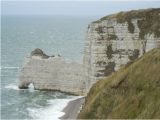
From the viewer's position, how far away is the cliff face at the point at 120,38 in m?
49.5

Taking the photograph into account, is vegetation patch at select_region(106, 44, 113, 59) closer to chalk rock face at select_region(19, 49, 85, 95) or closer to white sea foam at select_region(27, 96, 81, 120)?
white sea foam at select_region(27, 96, 81, 120)

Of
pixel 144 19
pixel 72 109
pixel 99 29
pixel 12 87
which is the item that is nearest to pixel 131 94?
pixel 144 19

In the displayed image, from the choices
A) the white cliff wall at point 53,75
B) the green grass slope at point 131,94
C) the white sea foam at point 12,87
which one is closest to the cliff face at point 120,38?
the white cliff wall at point 53,75

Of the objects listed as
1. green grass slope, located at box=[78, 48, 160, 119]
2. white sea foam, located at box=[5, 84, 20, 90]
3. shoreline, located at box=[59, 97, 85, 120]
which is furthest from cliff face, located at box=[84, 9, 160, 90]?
green grass slope, located at box=[78, 48, 160, 119]

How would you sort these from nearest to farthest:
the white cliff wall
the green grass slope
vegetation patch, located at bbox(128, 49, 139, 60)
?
the green grass slope → vegetation patch, located at bbox(128, 49, 139, 60) → the white cliff wall

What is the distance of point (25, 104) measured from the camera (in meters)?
59.4

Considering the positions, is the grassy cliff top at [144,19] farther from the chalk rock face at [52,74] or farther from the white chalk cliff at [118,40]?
the chalk rock face at [52,74]

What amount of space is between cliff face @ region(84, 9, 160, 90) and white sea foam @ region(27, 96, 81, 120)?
5.21m

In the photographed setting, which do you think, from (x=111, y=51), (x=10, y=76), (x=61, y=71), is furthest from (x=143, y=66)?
(x=10, y=76)

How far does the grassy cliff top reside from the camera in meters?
49.0

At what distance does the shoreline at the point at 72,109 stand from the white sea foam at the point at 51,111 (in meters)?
0.51

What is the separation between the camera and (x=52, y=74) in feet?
219

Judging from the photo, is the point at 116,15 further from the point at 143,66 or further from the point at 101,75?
the point at 143,66

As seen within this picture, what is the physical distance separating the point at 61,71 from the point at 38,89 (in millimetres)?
4143
